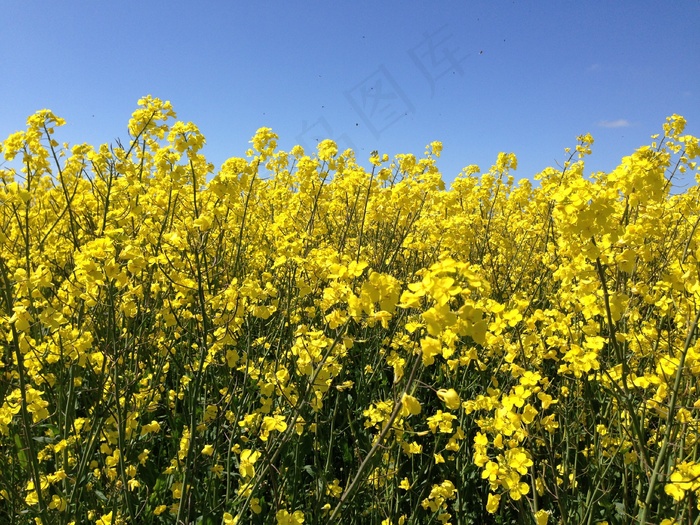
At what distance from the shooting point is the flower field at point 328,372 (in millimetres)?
1728

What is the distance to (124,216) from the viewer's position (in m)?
2.86

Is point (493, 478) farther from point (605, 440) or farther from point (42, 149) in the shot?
point (42, 149)

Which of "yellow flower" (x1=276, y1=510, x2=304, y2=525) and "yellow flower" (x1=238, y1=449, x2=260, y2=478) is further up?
"yellow flower" (x1=238, y1=449, x2=260, y2=478)

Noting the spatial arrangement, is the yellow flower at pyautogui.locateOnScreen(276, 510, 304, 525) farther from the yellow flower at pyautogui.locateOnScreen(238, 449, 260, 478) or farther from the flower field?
the yellow flower at pyautogui.locateOnScreen(238, 449, 260, 478)

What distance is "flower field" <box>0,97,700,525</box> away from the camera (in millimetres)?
1728

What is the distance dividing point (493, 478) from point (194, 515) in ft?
4.64

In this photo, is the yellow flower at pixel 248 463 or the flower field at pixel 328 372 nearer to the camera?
the flower field at pixel 328 372

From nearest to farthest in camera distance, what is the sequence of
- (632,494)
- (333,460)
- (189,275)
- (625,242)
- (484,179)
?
(625,242) → (632,494) → (189,275) → (333,460) → (484,179)

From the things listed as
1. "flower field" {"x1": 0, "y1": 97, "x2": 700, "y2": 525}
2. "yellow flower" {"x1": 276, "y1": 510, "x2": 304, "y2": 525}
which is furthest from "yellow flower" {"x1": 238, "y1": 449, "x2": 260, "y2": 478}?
"yellow flower" {"x1": 276, "y1": 510, "x2": 304, "y2": 525}

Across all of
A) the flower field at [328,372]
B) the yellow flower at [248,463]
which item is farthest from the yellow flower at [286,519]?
the yellow flower at [248,463]

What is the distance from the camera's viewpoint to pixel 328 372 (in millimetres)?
2088

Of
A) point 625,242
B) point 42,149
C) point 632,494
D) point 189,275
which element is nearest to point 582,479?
point 632,494

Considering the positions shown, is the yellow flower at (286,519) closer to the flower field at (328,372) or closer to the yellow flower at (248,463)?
the flower field at (328,372)

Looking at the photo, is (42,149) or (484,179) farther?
(484,179)
